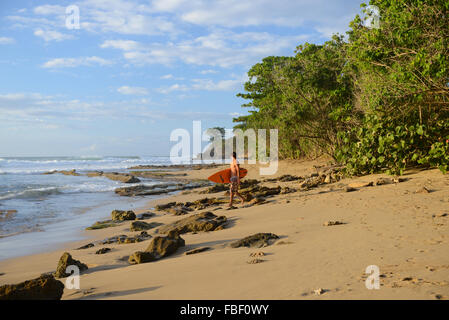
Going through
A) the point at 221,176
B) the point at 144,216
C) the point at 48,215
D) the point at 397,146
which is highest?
the point at 397,146

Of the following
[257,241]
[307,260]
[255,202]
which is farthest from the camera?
[255,202]

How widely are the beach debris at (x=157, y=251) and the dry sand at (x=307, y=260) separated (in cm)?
15

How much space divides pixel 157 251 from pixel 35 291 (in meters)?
2.23

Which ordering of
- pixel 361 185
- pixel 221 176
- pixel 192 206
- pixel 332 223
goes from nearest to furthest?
pixel 332 223 → pixel 361 185 → pixel 192 206 → pixel 221 176

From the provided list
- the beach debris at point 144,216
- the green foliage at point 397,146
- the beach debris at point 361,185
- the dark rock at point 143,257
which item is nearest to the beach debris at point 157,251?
the dark rock at point 143,257

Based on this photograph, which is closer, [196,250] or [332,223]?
[196,250]

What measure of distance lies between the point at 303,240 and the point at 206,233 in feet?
8.54

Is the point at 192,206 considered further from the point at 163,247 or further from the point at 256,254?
the point at 256,254

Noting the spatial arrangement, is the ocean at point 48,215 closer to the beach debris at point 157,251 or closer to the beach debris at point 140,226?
the beach debris at point 140,226

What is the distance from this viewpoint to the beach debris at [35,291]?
12.3 ft

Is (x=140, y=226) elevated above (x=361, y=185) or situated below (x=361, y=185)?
below

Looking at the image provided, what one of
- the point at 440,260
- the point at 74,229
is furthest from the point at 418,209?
the point at 74,229

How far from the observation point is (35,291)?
12.4 ft

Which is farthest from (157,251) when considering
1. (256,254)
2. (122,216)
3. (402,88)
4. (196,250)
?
(402,88)
